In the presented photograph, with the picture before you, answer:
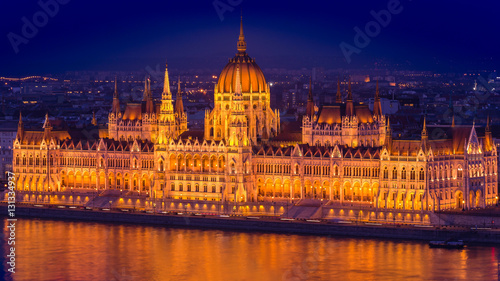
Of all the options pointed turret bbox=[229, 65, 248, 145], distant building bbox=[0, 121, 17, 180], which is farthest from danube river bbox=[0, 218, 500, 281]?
distant building bbox=[0, 121, 17, 180]

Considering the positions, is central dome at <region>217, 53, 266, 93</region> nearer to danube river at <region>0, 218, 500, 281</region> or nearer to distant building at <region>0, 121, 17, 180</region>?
danube river at <region>0, 218, 500, 281</region>

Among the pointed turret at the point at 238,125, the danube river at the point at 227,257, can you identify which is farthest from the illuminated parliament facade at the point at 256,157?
the danube river at the point at 227,257

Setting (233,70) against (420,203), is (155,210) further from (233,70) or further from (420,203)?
(420,203)

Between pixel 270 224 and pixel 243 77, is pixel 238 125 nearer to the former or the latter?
pixel 243 77

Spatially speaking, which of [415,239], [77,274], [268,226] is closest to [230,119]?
[268,226]

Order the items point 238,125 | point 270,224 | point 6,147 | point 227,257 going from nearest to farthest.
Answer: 1. point 227,257
2. point 270,224
3. point 238,125
4. point 6,147

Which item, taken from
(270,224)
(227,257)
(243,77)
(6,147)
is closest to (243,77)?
(243,77)
